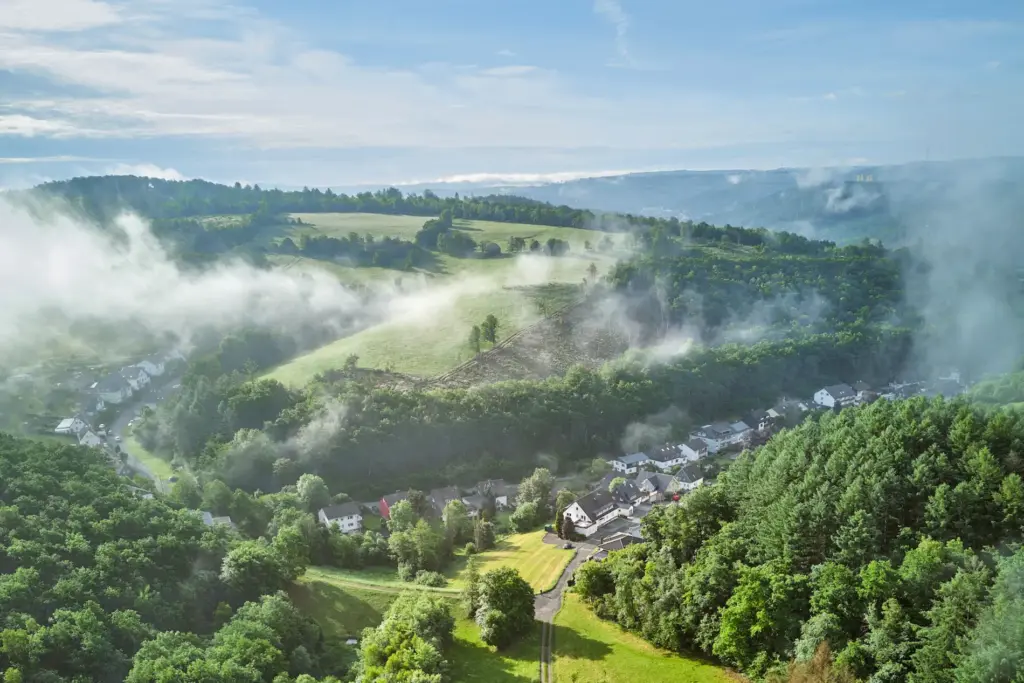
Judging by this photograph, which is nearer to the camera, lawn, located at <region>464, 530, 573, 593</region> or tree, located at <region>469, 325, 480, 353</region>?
lawn, located at <region>464, 530, 573, 593</region>

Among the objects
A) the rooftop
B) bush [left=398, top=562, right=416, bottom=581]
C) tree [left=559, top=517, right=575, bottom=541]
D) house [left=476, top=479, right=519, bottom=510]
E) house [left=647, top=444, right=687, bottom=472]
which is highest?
tree [left=559, top=517, right=575, bottom=541]

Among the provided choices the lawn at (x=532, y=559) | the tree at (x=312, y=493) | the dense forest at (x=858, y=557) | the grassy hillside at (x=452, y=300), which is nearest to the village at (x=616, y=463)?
the tree at (x=312, y=493)

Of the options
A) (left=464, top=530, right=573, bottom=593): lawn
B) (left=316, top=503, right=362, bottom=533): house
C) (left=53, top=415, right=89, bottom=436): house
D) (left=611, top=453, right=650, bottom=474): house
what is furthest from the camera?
(left=611, top=453, right=650, bottom=474): house

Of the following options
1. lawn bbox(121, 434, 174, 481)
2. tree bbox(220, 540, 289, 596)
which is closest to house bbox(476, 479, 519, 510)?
tree bbox(220, 540, 289, 596)

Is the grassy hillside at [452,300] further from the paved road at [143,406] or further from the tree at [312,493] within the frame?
the tree at [312,493]

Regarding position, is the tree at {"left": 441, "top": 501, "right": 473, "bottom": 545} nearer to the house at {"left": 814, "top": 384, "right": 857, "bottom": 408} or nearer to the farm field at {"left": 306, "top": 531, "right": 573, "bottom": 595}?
the farm field at {"left": 306, "top": 531, "right": 573, "bottom": 595}

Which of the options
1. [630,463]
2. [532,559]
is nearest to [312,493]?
[532,559]

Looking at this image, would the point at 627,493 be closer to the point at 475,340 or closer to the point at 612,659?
the point at 612,659
